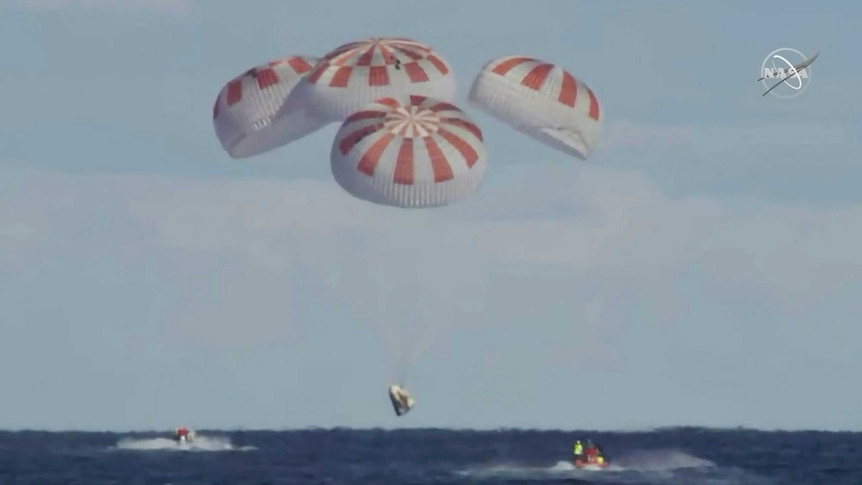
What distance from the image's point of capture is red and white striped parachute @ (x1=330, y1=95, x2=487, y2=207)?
49.1m

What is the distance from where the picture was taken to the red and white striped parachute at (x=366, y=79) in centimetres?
5022

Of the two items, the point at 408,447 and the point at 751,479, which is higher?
the point at 408,447

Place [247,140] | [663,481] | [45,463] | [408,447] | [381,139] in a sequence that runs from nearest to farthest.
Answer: [381,139] → [247,140] → [663,481] → [45,463] → [408,447]

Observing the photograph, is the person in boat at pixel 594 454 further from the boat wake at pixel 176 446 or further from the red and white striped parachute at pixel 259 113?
the boat wake at pixel 176 446

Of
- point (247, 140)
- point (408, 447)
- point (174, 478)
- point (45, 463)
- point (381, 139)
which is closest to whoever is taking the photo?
point (381, 139)

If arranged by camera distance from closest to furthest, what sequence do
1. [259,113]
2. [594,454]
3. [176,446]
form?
[259,113] < [594,454] < [176,446]

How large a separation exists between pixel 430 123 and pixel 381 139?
1290 millimetres

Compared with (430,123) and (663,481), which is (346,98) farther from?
(663,481)

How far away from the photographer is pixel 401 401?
5075cm

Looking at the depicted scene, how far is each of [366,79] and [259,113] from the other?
122 inches

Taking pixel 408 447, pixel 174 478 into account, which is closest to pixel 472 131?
pixel 174 478

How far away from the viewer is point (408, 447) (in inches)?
5487

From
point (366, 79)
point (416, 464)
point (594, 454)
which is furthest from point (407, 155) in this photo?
point (416, 464)

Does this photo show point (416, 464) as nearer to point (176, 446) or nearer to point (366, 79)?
point (176, 446)
